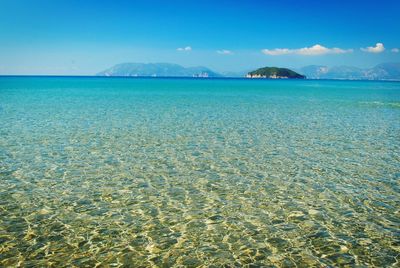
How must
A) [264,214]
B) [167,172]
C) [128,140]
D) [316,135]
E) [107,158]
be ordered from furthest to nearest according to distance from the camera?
[316,135], [128,140], [107,158], [167,172], [264,214]

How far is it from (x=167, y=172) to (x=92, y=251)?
659cm

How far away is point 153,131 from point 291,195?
14.1 meters

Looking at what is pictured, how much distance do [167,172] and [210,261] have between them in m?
6.99

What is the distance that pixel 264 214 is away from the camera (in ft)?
33.8

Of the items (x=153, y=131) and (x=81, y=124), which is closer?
(x=153, y=131)

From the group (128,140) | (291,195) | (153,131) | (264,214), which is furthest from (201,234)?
(153,131)

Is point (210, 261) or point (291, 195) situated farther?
point (291, 195)

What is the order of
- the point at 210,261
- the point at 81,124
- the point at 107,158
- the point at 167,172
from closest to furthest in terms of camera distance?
the point at 210,261, the point at 167,172, the point at 107,158, the point at 81,124

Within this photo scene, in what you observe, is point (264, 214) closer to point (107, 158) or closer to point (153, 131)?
point (107, 158)

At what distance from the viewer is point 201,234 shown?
901 cm

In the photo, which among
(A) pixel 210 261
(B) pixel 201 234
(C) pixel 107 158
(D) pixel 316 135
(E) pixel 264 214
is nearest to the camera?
(A) pixel 210 261

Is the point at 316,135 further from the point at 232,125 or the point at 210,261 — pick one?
the point at 210,261

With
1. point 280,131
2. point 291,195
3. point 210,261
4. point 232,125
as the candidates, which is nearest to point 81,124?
point 232,125

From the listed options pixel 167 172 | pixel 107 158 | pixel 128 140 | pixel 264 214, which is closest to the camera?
pixel 264 214
